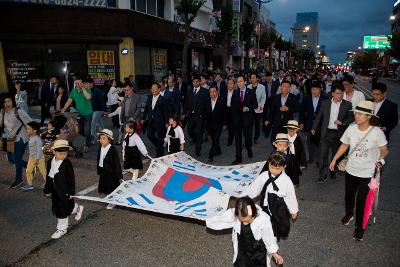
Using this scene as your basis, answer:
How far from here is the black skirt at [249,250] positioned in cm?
338

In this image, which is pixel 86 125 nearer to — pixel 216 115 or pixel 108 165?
pixel 216 115

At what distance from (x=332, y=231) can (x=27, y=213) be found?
16.6 feet

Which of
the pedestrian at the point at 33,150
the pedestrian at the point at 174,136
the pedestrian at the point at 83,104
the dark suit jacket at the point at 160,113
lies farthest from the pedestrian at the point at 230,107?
the pedestrian at the point at 33,150

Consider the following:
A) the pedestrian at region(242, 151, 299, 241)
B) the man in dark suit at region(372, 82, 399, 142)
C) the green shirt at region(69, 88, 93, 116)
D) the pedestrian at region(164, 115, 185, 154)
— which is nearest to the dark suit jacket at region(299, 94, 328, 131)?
the man in dark suit at region(372, 82, 399, 142)

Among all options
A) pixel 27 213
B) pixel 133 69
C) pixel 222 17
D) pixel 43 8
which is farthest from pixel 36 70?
pixel 222 17

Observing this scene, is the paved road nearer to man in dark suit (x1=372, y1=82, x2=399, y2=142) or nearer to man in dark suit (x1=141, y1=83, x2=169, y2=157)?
man in dark suit (x1=372, y1=82, x2=399, y2=142)

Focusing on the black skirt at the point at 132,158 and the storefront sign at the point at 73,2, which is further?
the storefront sign at the point at 73,2

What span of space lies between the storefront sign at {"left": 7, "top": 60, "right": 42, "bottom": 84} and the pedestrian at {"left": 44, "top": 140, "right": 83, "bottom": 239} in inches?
708

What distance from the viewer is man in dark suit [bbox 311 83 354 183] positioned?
275 inches

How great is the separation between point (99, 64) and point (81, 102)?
525 inches

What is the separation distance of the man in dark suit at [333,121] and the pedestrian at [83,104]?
255 inches

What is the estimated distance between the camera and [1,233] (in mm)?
5254

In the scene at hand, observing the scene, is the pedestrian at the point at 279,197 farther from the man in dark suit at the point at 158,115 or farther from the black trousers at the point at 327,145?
the man in dark suit at the point at 158,115

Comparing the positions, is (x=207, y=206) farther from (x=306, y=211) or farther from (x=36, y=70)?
(x=36, y=70)
